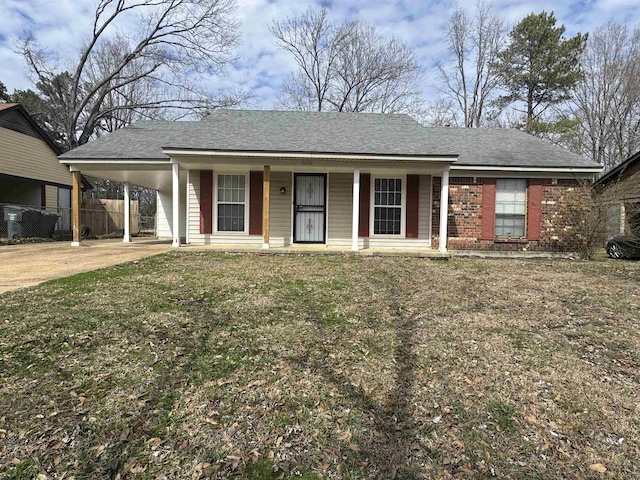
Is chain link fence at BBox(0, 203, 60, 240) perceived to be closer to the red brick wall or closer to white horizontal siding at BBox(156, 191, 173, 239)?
white horizontal siding at BBox(156, 191, 173, 239)

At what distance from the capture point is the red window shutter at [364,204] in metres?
10.2

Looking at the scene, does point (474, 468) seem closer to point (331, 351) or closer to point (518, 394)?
point (518, 394)

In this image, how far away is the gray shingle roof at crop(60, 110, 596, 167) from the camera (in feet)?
30.6

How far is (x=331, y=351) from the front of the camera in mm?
3141

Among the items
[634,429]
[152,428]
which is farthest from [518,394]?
[152,428]

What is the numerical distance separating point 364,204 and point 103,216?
1459 cm

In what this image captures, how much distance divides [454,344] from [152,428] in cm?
256

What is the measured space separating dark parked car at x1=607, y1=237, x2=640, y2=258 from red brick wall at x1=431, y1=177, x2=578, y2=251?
5.98 ft

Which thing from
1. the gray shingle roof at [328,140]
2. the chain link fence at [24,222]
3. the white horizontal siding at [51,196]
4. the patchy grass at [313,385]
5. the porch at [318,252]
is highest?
the gray shingle roof at [328,140]

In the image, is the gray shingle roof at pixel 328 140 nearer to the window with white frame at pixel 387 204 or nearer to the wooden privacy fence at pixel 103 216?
the window with white frame at pixel 387 204

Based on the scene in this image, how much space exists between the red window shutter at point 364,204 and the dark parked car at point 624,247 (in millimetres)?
7610

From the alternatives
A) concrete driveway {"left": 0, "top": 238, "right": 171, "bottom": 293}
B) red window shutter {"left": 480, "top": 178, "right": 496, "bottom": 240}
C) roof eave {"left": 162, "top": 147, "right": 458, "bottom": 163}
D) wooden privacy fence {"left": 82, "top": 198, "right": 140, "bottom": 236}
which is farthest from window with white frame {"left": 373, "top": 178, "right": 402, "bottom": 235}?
wooden privacy fence {"left": 82, "top": 198, "right": 140, "bottom": 236}

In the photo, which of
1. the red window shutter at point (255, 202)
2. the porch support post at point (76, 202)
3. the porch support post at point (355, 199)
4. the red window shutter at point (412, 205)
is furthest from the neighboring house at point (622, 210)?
the porch support post at point (76, 202)

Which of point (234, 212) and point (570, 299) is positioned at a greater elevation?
point (234, 212)
